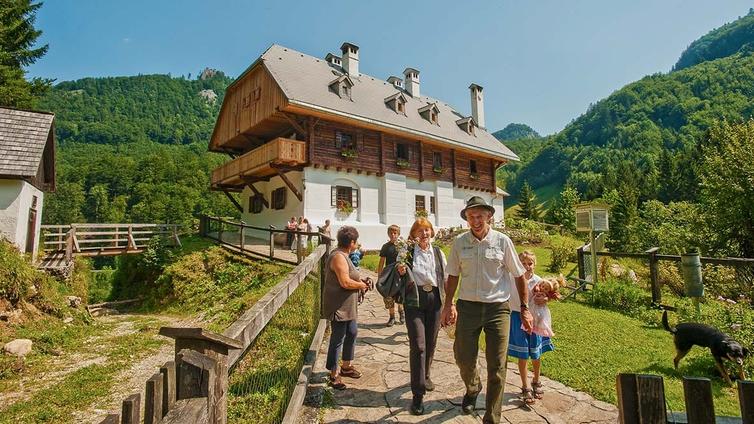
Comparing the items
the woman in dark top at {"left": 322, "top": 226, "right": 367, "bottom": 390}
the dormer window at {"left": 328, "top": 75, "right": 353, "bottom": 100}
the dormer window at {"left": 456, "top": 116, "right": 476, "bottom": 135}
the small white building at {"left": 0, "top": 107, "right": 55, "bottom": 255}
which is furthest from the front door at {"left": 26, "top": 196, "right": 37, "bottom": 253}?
the dormer window at {"left": 456, "top": 116, "right": 476, "bottom": 135}

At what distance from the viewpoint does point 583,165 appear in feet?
285

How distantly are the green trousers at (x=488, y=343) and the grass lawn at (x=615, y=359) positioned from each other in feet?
5.51

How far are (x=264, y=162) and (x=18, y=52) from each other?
53.9 ft

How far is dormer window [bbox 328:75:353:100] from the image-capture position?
20703 millimetres

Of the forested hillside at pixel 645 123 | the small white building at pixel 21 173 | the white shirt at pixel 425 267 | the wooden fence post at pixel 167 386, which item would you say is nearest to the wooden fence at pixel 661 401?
the wooden fence post at pixel 167 386

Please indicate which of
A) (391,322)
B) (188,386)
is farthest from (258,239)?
(188,386)

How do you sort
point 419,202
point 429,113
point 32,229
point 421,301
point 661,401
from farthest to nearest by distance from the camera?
point 429,113 → point 419,202 → point 32,229 → point 421,301 → point 661,401

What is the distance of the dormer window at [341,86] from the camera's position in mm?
20703

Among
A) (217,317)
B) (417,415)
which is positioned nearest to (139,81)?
(217,317)

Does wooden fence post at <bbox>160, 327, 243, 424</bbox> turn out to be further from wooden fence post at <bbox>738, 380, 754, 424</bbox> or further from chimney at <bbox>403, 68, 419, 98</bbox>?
chimney at <bbox>403, 68, 419, 98</bbox>

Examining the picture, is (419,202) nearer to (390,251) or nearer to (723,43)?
(390,251)

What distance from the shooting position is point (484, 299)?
137 inches

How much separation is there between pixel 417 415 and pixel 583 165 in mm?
96785

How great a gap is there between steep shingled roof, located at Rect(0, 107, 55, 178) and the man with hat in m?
16.7
